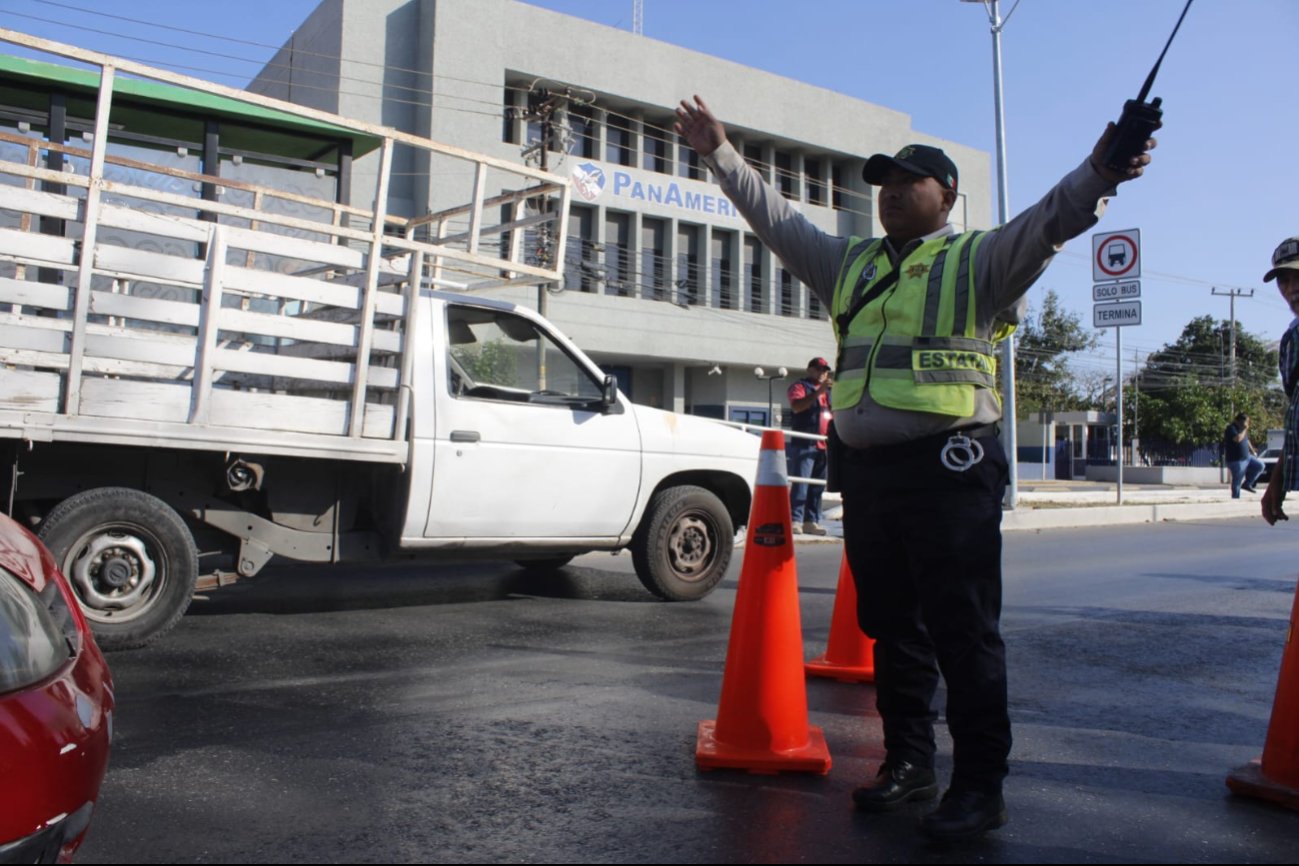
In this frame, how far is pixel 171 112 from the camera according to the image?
34.4 feet

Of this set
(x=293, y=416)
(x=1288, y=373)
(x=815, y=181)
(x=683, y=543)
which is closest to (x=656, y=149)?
(x=815, y=181)

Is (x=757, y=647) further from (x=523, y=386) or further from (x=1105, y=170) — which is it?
(x=523, y=386)

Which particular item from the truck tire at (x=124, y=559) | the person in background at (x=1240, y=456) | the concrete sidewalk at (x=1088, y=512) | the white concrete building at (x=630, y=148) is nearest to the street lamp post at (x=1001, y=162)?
the concrete sidewalk at (x=1088, y=512)

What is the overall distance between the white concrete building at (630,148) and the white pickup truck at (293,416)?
20357 millimetres

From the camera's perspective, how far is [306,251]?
227 inches

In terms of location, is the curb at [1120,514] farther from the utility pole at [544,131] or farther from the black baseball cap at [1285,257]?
the utility pole at [544,131]

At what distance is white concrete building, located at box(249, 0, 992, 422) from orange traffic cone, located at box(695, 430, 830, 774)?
2364 cm

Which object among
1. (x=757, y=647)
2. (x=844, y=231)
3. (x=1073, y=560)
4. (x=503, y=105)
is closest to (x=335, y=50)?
(x=503, y=105)

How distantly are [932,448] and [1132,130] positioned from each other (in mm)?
960

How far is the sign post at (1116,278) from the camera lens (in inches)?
631

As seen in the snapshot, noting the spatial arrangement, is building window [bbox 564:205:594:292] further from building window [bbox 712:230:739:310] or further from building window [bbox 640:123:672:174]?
building window [bbox 712:230:739:310]

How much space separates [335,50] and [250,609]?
80.9 feet

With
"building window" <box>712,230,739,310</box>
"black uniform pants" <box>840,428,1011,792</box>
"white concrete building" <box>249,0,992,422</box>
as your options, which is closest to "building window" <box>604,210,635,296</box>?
"white concrete building" <box>249,0,992,422</box>

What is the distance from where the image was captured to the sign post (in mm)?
16031
